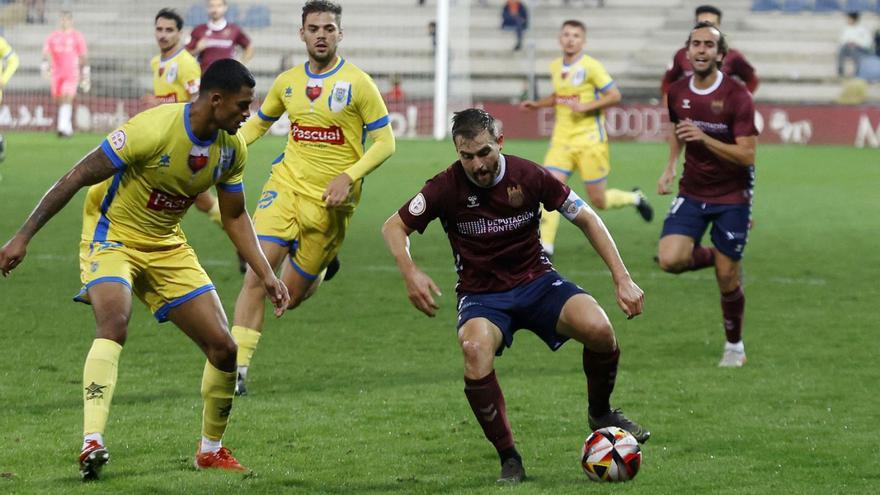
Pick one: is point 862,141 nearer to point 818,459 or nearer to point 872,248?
point 872,248

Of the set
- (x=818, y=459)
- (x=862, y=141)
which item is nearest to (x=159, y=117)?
(x=818, y=459)

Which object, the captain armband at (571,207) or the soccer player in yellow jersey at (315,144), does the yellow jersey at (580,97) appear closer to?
the soccer player in yellow jersey at (315,144)

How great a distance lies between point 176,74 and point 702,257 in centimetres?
664

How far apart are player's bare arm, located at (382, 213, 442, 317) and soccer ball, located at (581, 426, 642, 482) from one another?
0.94m

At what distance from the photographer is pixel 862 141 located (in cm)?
3125

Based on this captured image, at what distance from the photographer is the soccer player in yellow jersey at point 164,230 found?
6336 mm

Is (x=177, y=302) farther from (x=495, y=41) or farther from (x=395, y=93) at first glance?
(x=495, y=41)

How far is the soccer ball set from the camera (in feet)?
20.9

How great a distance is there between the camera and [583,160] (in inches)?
594

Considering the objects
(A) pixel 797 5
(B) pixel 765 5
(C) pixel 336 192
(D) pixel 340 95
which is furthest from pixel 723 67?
(A) pixel 797 5

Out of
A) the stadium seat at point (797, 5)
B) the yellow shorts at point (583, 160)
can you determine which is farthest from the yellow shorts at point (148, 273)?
the stadium seat at point (797, 5)

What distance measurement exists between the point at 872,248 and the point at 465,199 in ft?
34.2

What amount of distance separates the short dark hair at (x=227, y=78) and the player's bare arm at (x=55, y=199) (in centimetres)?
56

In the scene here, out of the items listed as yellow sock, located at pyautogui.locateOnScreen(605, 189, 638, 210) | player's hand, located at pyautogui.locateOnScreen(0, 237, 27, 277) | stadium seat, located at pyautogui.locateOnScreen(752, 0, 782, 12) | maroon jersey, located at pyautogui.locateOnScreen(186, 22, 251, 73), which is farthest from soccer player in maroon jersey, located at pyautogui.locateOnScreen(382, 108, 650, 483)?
stadium seat, located at pyautogui.locateOnScreen(752, 0, 782, 12)
